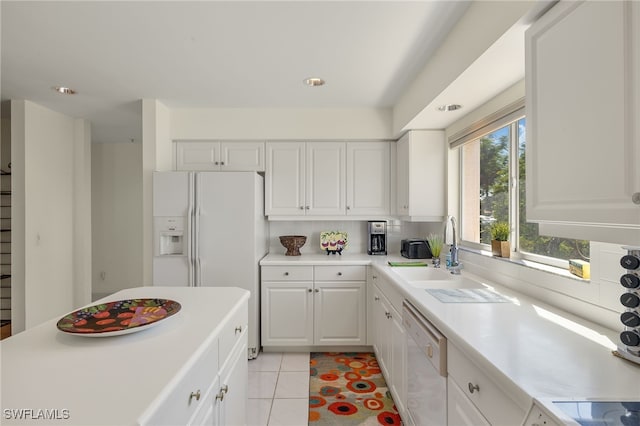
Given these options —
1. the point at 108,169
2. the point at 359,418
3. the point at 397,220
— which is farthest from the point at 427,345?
the point at 108,169

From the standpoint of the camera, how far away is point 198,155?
327cm

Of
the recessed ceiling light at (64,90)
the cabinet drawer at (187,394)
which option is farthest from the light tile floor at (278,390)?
the recessed ceiling light at (64,90)

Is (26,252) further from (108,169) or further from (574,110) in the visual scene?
(574,110)

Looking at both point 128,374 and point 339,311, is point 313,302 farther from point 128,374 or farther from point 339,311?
point 128,374

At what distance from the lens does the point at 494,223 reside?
2.30 m

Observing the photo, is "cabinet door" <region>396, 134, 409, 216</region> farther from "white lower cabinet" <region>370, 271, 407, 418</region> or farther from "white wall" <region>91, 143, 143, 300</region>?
"white wall" <region>91, 143, 143, 300</region>

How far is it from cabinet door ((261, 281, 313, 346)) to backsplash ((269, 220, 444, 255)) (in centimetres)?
66

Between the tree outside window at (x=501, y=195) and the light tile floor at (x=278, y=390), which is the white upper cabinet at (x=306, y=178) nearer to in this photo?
the tree outside window at (x=501, y=195)

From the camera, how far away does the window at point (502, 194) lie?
1.79m

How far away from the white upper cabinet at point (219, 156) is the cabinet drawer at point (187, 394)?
2.28 metres

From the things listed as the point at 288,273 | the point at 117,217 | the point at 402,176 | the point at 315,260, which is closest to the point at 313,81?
the point at 402,176

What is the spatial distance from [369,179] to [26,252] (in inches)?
136

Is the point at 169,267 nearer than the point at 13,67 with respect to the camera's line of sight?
No

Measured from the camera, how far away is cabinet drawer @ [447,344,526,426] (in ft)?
2.93
